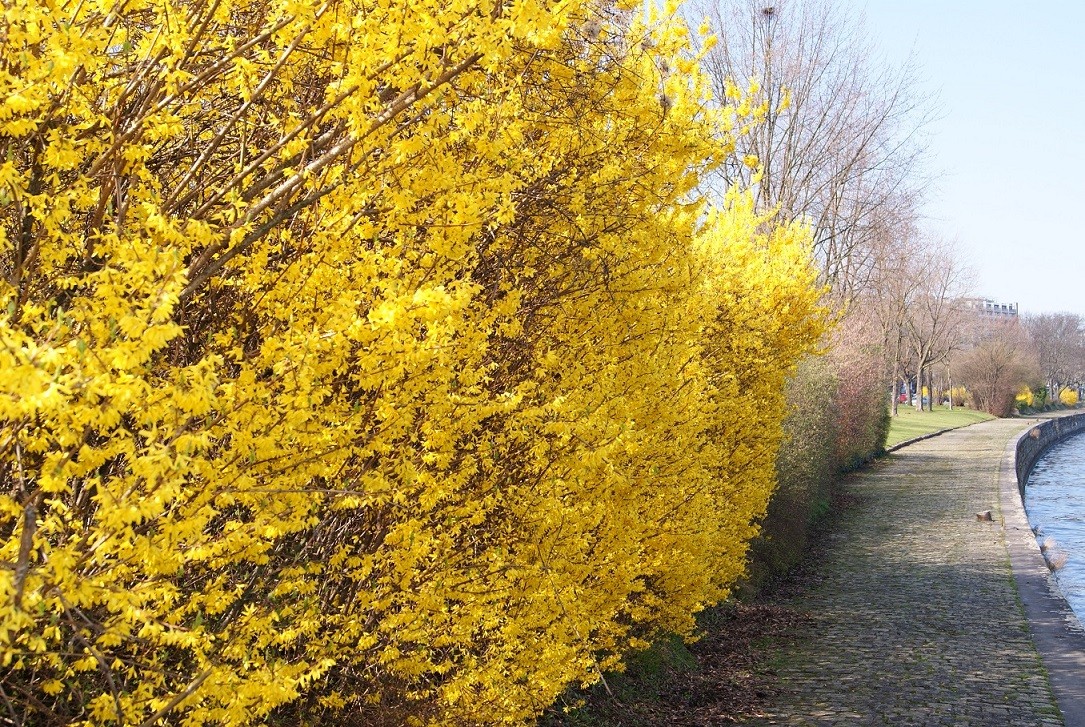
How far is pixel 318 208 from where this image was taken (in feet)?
11.6

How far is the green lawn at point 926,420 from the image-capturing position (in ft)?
135

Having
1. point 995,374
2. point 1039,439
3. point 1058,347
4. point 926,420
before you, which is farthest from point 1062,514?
point 1058,347

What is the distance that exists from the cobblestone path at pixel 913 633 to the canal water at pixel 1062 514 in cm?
124

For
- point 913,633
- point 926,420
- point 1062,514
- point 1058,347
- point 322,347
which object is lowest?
point 1062,514

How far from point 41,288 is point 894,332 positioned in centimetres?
4822

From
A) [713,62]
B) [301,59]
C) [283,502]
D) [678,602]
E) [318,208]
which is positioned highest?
[713,62]

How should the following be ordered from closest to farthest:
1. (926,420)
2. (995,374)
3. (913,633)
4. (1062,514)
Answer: (913,633) → (1062,514) → (926,420) → (995,374)

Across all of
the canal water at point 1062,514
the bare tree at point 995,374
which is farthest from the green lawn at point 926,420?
the canal water at point 1062,514

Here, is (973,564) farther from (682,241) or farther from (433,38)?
(433,38)

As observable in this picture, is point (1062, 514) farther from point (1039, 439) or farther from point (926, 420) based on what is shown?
point (926, 420)

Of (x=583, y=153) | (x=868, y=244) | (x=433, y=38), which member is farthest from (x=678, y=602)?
(x=868, y=244)

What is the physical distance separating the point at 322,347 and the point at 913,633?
981 centimetres

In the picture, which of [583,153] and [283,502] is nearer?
[283,502]

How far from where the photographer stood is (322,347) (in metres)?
2.88
